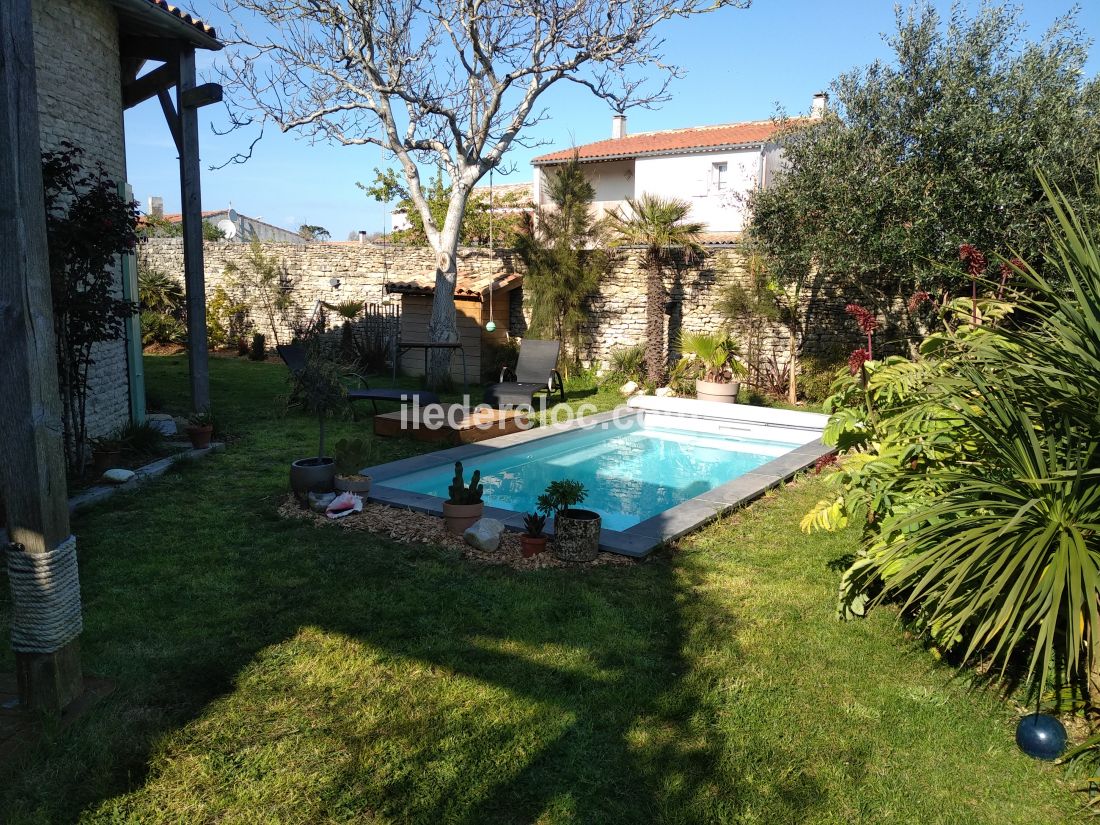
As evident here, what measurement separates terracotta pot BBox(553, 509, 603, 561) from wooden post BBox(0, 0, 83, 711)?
311cm

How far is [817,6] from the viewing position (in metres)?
12.0

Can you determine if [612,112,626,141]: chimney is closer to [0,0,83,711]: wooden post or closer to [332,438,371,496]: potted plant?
[332,438,371,496]: potted plant

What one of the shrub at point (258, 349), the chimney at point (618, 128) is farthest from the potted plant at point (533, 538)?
the chimney at point (618, 128)

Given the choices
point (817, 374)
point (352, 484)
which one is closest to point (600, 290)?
point (817, 374)

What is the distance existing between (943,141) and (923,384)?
732 cm

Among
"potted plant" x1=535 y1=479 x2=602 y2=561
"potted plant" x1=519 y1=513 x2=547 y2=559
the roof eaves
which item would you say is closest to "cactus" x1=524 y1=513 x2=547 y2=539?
"potted plant" x1=519 y1=513 x2=547 y2=559

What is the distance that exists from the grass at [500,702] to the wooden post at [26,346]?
0.64 m

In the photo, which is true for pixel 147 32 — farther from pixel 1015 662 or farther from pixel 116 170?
pixel 1015 662

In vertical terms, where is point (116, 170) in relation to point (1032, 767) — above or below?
above

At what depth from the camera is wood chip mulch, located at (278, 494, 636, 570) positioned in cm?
547

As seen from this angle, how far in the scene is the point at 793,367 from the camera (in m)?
13.0

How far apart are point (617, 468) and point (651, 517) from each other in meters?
2.89

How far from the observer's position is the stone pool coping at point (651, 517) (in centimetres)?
581

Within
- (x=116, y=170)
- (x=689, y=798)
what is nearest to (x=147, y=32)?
(x=116, y=170)
